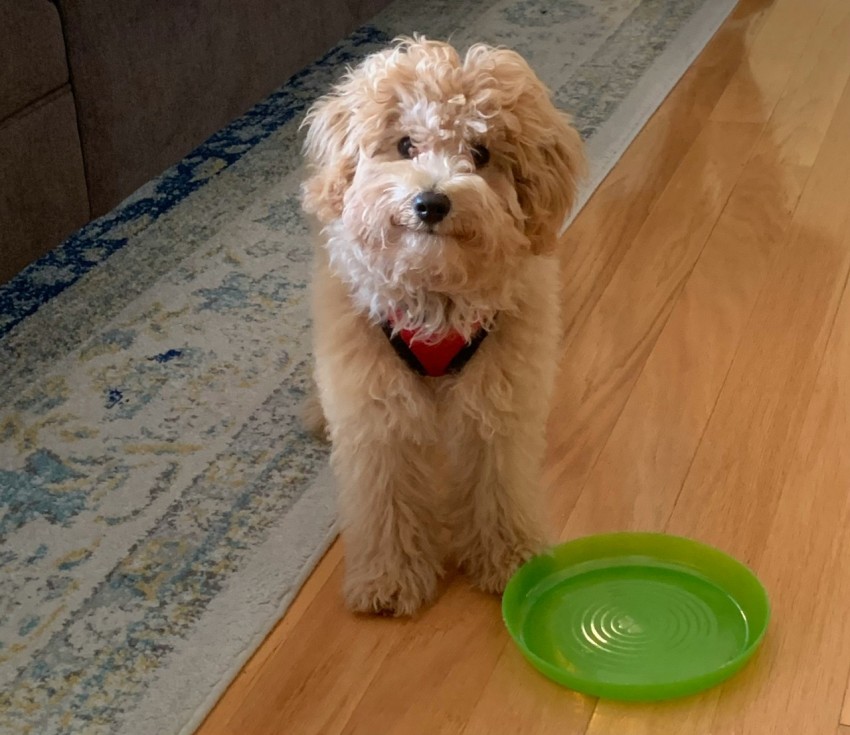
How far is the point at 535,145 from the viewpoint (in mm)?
1539

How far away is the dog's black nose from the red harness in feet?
0.74

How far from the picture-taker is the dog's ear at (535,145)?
4.96 feet

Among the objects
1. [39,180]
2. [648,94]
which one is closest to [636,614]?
[39,180]

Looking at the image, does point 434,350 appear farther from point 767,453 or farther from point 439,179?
point 767,453

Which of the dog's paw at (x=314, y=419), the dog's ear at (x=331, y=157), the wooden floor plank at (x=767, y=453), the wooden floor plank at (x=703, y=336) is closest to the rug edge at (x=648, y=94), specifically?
the wooden floor plank at (x=703, y=336)

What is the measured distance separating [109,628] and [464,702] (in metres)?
0.53

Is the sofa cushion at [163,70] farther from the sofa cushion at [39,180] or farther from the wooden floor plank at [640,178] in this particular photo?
the wooden floor plank at [640,178]

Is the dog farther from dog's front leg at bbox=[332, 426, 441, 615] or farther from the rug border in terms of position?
the rug border

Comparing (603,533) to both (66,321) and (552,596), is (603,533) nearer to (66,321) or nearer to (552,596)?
(552,596)

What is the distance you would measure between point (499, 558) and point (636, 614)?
0.70 feet

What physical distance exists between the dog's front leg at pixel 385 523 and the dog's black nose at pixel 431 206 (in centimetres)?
37

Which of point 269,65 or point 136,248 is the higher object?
point 269,65

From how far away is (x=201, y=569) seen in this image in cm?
179

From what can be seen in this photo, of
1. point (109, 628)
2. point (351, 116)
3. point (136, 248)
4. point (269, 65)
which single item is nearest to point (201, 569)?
point (109, 628)
